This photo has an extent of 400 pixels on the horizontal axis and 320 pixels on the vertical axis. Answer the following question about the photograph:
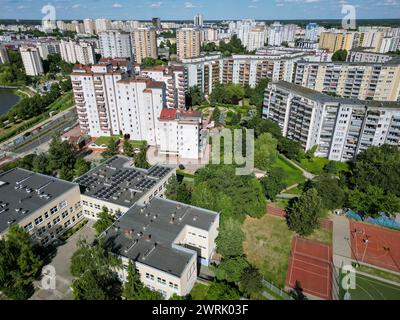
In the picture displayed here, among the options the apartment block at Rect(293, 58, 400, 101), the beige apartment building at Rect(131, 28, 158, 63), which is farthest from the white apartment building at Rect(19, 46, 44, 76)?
the apartment block at Rect(293, 58, 400, 101)

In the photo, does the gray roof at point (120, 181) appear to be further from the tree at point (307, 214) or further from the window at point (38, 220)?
the tree at point (307, 214)

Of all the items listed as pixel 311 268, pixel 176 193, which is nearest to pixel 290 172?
pixel 311 268

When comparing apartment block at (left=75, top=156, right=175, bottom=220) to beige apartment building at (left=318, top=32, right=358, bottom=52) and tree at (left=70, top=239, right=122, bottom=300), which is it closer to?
tree at (left=70, top=239, right=122, bottom=300)

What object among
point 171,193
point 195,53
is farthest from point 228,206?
point 195,53

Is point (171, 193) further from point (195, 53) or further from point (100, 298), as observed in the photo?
point (195, 53)

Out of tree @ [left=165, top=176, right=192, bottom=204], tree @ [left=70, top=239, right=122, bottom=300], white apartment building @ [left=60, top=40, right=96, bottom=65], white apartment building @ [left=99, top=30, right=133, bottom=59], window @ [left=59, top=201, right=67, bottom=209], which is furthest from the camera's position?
white apartment building @ [left=60, top=40, right=96, bottom=65]

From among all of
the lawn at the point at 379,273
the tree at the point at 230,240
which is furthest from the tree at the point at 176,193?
the lawn at the point at 379,273

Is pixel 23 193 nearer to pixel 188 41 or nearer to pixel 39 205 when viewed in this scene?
pixel 39 205
